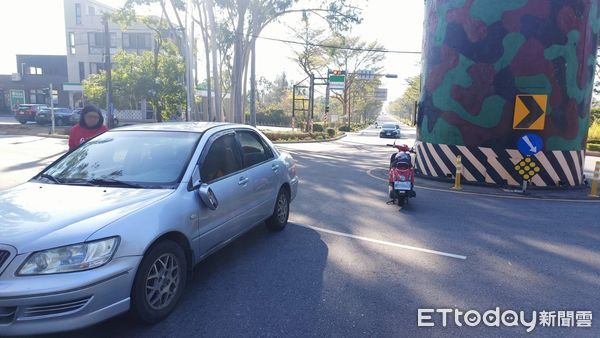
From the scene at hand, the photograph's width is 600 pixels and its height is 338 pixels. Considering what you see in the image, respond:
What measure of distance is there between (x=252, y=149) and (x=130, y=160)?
1.57m

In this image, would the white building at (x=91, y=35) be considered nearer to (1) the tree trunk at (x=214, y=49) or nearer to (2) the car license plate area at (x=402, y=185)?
(1) the tree trunk at (x=214, y=49)

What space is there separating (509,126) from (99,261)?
9.73m

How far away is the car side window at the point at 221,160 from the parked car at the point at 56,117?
28.9 m

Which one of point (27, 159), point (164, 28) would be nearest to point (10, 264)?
point (27, 159)

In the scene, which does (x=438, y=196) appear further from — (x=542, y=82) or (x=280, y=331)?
(x=280, y=331)

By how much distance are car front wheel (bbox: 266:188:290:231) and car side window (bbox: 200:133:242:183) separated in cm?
119

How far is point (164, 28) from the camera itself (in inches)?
1183

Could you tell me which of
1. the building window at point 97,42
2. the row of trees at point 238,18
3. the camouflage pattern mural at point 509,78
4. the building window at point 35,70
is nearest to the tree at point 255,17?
the row of trees at point 238,18

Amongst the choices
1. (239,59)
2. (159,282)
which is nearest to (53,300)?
(159,282)

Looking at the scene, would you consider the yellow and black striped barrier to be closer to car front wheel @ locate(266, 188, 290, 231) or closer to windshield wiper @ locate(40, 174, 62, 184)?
car front wheel @ locate(266, 188, 290, 231)

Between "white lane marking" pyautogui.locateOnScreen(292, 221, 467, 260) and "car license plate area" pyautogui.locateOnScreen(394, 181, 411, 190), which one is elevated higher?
"car license plate area" pyautogui.locateOnScreen(394, 181, 411, 190)

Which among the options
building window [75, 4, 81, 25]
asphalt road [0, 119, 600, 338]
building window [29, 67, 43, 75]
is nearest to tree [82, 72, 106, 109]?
building window [75, 4, 81, 25]

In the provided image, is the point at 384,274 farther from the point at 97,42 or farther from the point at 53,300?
the point at 97,42

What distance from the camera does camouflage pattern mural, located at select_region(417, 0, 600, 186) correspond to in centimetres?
949
